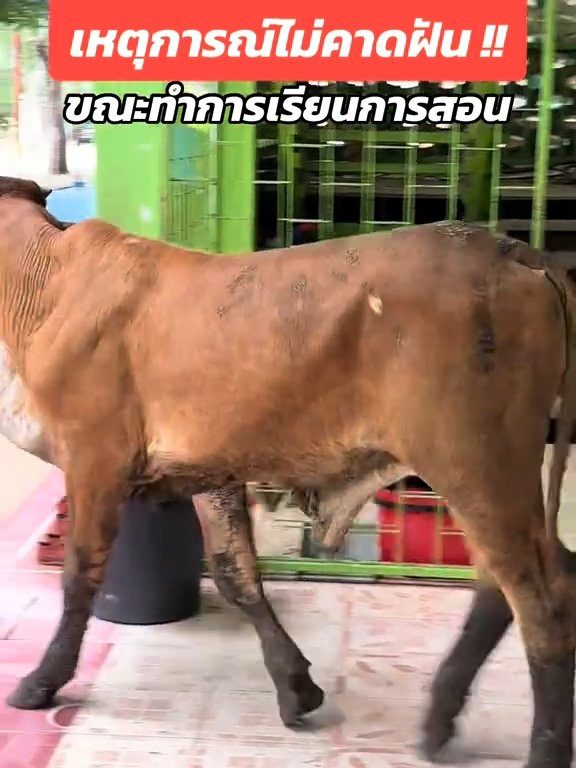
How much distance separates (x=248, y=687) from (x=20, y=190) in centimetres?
112

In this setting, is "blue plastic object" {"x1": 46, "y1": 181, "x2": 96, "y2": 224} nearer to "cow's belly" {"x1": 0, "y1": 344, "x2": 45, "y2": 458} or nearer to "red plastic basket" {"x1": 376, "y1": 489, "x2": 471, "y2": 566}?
"cow's belly" {"x1": 0, "y1": 344, "x2": 45, "y2": 458}

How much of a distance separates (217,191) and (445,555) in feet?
3.76

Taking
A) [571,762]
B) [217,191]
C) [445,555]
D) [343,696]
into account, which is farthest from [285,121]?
[571,762]

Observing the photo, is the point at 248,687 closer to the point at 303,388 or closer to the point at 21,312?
the point at 303,388

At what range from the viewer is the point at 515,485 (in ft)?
5.38

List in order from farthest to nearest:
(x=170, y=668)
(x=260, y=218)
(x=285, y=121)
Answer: (x=260, y=218), (x=285, y=121), (x=170, y=668)

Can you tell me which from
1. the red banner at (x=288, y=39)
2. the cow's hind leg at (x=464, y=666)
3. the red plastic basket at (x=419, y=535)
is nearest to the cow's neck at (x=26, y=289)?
the red banner at (x=288, y=39)

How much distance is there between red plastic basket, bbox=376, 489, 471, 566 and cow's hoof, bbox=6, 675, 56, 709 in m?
1.07

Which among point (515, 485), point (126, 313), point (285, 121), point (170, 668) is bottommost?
point (170, 668)

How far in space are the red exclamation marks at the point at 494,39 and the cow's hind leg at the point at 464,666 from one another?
1.20m

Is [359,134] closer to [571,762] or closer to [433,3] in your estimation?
[433,3]

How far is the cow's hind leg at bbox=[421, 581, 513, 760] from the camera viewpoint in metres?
1.89

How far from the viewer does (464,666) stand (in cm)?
191

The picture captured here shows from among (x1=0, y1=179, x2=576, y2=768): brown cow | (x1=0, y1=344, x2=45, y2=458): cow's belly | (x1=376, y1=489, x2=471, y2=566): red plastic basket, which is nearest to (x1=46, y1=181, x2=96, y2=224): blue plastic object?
(x1=0, y1=179, x2=576, y2=768): brown cow
